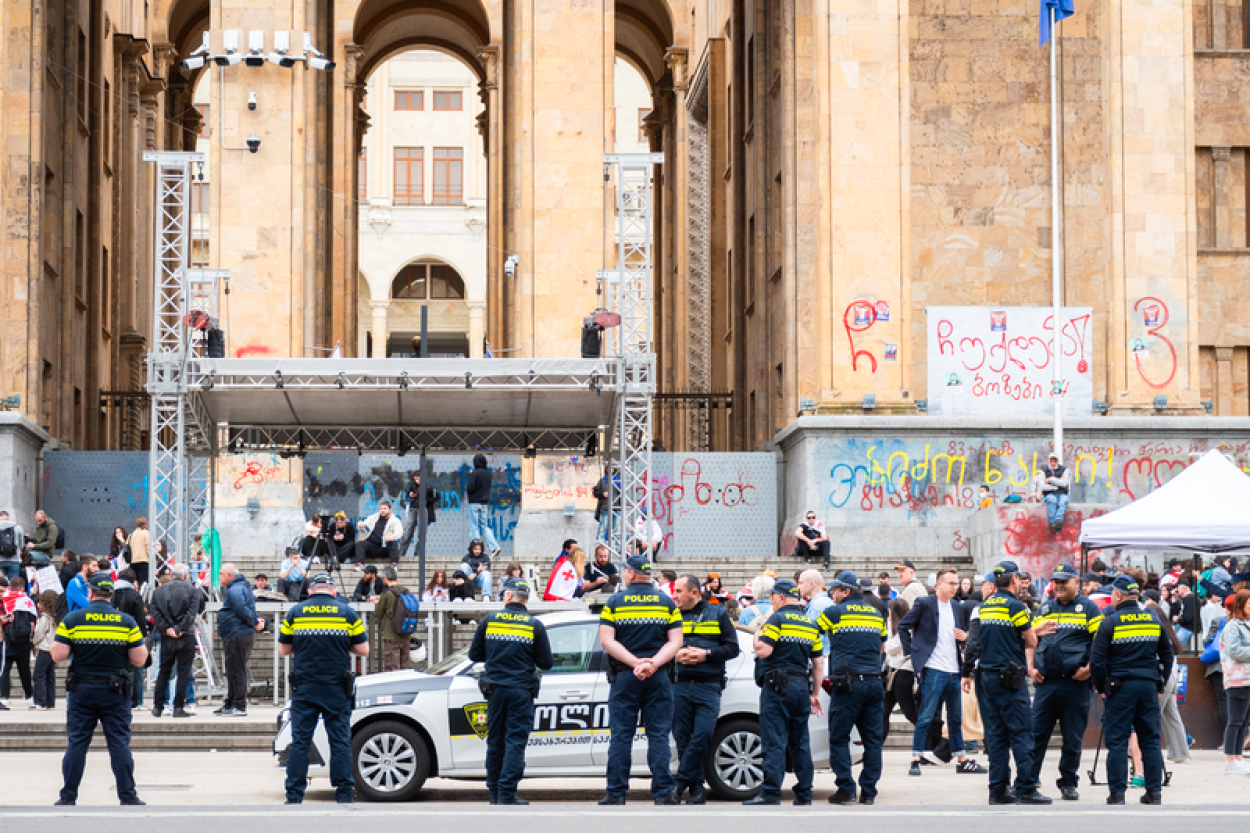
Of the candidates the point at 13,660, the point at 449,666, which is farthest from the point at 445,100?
the point at 449,666

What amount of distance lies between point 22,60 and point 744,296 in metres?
17.9

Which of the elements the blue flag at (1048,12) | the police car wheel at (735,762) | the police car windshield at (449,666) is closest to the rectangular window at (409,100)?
the blue flag at (1048,12)

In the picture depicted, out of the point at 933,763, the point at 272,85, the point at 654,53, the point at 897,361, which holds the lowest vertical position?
Answer: the point at 933,763

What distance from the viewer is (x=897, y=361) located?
3347 centimetres

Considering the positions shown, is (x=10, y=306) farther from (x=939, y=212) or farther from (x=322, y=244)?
(x=939, y=212)

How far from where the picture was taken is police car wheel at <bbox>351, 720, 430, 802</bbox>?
1535cm

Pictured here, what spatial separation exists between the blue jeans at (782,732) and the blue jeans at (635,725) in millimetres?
773

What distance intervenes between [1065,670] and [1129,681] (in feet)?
1.64

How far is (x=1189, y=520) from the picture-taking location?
2116 cm

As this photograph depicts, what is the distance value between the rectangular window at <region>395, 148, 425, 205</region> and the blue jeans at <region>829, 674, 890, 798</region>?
68728mm

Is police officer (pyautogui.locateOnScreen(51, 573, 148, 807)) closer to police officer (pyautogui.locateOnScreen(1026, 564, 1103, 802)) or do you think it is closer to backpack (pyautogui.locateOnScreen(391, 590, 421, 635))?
police officer (pyautogui.locateOnScreen(1026, 564, 1103, 802))

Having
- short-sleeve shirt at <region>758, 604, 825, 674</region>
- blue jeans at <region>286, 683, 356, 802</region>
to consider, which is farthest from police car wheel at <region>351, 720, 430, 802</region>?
short-sleeve shirt at <region>758, 604, 825, 674</region>

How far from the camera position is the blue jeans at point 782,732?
47.9 feet

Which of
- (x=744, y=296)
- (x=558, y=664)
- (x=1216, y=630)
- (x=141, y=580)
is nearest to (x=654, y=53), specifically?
(x=744, y=296)
